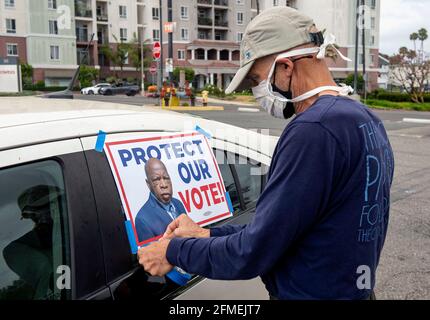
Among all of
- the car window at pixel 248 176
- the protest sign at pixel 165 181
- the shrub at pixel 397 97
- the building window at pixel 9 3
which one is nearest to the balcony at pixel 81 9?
the building window at pixel 9 3

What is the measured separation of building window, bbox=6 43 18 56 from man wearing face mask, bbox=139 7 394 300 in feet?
194

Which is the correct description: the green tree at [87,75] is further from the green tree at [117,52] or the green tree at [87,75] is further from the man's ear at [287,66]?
the man's ear at [287,66]

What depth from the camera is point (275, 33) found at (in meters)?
1.72

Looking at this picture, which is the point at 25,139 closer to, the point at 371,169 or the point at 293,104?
the point at 293,104

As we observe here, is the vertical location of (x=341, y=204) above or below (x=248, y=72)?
below

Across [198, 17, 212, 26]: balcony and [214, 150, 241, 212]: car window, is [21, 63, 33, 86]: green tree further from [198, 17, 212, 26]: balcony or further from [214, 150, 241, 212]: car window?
[214, 150, 241, 212]: car window

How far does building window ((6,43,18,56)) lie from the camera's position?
54.7 metres

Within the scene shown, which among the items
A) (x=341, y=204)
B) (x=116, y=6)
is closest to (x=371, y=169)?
(x=341, y=204)

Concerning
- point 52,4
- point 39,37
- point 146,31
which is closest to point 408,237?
point 39,37

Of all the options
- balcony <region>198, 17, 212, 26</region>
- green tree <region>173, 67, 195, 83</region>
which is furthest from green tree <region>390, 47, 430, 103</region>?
balcony <region>198, 17, 212, 26</region>

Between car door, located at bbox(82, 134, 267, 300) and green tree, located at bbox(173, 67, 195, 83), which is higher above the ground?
green tree, located at bbox(173, 67, 195, 83)

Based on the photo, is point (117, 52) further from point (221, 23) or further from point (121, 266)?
point (121, 266)
